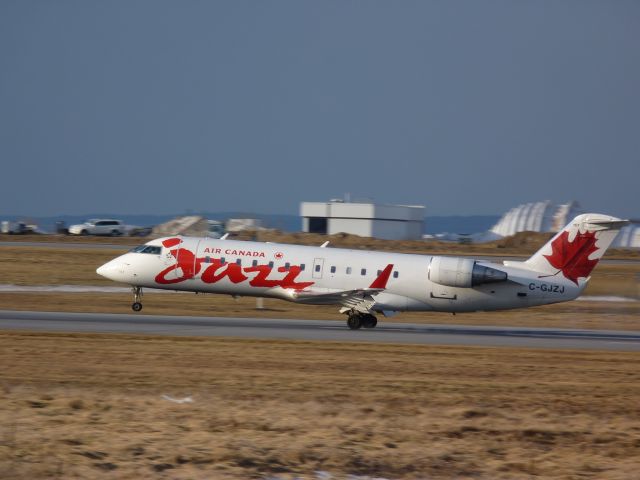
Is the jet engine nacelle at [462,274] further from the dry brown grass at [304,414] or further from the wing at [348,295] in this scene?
the dry brown grass at [304,414]

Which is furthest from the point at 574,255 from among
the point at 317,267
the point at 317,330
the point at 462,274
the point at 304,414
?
the point at 304,414

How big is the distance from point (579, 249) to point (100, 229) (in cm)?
7485

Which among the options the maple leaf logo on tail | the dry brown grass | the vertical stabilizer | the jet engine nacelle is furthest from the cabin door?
the dry brown grass

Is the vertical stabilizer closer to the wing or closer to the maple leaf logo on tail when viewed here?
the maple leaf logo on tail

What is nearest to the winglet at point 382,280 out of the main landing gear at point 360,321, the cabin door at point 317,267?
the main landing gear at point 360,321

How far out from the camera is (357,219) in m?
122

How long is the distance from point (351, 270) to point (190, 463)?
67.5ft

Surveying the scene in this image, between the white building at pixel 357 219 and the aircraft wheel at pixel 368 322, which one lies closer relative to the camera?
the aircraft wheel at pixel 368 322

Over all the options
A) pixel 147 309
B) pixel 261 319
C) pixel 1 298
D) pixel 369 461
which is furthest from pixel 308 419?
pixel 1 298

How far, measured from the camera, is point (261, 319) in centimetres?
3484

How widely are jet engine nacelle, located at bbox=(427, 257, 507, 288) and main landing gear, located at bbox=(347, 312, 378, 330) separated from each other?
2.58 m

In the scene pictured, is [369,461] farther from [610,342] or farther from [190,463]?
[610,342]

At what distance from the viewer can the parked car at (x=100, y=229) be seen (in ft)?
324

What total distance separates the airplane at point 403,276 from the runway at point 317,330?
3.38 feet
